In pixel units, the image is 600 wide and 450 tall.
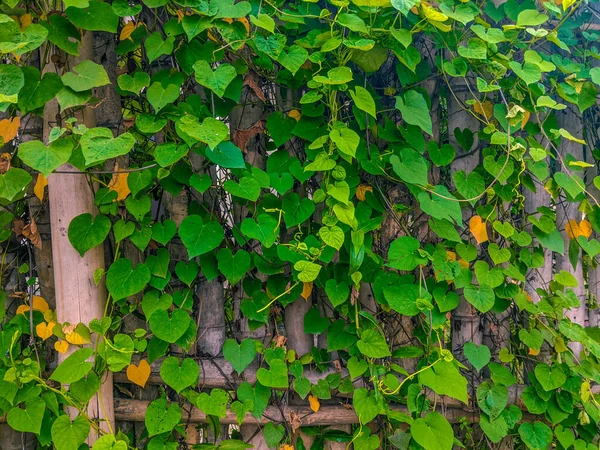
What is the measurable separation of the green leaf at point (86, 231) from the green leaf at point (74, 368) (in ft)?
0.94

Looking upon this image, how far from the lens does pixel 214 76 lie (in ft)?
4.52

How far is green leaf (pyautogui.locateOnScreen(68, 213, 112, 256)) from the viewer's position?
1539mm

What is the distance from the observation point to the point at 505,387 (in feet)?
5.70

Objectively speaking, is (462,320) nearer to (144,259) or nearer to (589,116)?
(589,116)

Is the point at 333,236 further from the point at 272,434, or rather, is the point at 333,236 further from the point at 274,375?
the point at 272,434

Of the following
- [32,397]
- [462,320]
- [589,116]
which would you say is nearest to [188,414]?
[32,397]

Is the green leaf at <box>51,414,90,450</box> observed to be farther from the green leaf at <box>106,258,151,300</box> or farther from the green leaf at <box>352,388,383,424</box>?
the green leaf at <box>352,388,383,424</box>

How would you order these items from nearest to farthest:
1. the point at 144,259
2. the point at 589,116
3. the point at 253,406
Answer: the point at 253,406
the point at 144,259
the point at 589,116

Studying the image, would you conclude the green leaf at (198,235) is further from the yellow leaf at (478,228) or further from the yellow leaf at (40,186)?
the yellow leaf at (478,228)

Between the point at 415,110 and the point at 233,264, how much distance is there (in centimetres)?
70

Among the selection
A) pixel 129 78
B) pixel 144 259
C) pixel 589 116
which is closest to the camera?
pixel 129 78

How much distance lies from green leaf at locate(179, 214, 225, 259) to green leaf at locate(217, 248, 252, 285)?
7 cm

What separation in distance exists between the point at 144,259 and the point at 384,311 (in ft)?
2.63

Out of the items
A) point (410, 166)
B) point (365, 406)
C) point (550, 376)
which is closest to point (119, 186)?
point (410, 166)
